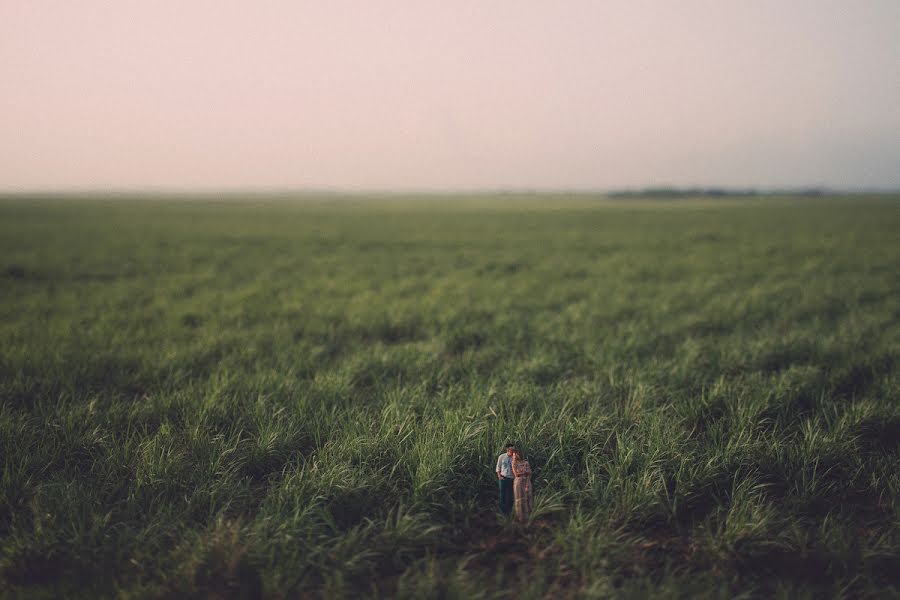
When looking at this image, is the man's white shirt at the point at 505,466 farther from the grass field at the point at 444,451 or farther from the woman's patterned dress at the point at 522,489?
the grass field at the point at 444,451

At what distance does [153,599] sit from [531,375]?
3.35m

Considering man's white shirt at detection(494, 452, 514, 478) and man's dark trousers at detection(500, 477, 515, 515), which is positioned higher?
man's white shirt at detection(494, 452, 514, 478)

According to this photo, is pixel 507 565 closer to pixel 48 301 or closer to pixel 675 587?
pixel 675 587

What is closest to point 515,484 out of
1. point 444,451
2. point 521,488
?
point 521,488

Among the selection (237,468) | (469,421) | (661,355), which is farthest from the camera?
(661,355)

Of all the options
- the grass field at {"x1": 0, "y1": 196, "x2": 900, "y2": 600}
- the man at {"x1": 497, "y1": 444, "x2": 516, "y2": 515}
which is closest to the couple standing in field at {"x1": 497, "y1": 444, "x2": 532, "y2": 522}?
the man at {"x1": 497, "y1": 444, "x2": 516, "y2": 515}

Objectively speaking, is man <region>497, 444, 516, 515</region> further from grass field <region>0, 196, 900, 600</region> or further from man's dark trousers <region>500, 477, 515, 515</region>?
grass field <region>0, 196, 900, 600</region>

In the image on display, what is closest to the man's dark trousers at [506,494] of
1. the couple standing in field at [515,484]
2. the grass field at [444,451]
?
the couple standing in field at [515,484]

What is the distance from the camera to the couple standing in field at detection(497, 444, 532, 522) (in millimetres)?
2467

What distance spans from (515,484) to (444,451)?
596 millimetres

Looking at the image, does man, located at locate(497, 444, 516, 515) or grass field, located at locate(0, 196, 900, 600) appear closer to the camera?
grass field, located at locate(0, 196, 900, 600)

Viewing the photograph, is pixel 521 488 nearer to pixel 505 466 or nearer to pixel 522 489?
pixel 522 489

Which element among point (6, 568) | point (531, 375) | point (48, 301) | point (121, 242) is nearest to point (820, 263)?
point (531, 375)

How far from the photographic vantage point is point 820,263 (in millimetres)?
12539
